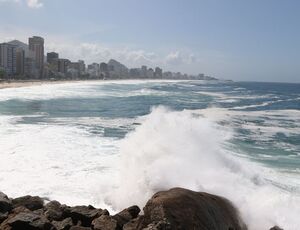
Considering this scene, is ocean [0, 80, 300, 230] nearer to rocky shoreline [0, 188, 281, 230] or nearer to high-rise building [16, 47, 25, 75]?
rocky shoreline [0, 188, 281, 230]

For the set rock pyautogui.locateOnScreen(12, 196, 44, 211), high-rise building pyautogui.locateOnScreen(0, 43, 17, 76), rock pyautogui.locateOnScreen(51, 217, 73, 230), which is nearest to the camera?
rock pyautogui.locateOnScreen(51, 217, 73, 230)

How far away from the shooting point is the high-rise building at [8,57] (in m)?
141

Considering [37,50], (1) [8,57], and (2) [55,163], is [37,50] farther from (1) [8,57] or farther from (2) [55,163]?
(2) [55,163]

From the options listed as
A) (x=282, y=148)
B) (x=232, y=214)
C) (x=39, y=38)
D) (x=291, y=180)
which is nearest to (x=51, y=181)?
(x=232, y=214)

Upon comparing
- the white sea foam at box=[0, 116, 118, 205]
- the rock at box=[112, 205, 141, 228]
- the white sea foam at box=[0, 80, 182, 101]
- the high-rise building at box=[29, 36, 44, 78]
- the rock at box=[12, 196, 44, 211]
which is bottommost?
the white sea foam at box=[0, 80, 182, 101]

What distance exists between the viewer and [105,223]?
7.05 meters

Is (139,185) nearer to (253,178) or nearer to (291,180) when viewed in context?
(253,178)

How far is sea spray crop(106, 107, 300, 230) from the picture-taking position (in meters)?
8.84

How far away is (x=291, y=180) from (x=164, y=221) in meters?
7.23

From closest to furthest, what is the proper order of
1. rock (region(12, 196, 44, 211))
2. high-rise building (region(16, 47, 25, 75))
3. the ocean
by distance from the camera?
rock (region(12, 196, 44, 211)) < the ocean < high-rise building (region(16, 47, 25, 75))

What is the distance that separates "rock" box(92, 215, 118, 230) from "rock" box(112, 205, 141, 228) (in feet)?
0.46

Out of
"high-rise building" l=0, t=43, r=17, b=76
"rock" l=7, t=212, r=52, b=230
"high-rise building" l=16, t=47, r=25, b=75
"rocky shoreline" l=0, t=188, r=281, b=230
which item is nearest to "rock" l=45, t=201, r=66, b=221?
"rocky shoreline" l=0, t=188, r=281, b=230

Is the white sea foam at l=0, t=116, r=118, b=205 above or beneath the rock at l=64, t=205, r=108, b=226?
beneath

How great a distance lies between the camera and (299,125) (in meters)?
27.7
